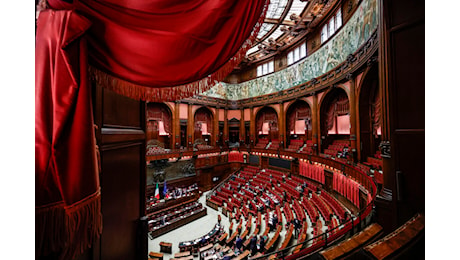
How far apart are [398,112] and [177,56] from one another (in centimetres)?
327

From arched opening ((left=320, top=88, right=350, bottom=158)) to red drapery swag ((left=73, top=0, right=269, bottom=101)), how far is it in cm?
1055

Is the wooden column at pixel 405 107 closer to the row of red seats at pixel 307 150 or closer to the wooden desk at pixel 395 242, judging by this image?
the wooden desk at pixel 395 242

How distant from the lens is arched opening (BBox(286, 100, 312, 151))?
13.2 metres

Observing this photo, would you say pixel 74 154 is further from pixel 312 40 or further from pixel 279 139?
pixel 279 139

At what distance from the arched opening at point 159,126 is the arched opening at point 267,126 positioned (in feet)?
27.1

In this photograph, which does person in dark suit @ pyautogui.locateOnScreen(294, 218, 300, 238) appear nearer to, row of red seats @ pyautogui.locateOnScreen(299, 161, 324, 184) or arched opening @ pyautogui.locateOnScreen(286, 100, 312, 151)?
row of red seats @ pyautogui.locateOnScreen(299, 161, 324, 184)

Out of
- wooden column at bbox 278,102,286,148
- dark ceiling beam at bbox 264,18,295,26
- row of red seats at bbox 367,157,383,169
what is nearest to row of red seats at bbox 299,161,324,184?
row of red seats at bbox 367,157,383,169

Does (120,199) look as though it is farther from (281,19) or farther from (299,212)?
(281,19)

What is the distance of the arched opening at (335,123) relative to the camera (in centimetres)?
1025

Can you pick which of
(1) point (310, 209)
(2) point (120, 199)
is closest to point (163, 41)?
(2) point (120, 199)

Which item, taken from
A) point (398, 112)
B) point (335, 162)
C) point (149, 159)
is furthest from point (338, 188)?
point (149, 159)

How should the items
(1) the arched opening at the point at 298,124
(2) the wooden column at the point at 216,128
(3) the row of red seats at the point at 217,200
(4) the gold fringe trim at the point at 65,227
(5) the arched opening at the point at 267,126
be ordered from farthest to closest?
(2) the wooden column at the point at 216,128, (5) the arched opening at the point at 267,126, (1) the arched opening at the point at 298,124, (3) the row of red seats at the point at 217,200, (4) the gold fringe trim at the point at 65,227

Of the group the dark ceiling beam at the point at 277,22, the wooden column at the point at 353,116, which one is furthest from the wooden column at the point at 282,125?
the wooden column at the point at 353,116

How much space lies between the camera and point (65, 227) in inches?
33.9
